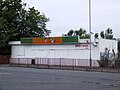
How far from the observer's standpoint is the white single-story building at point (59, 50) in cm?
5025

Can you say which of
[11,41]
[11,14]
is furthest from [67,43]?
[11,14]

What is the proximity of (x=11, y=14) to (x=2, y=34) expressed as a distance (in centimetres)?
567

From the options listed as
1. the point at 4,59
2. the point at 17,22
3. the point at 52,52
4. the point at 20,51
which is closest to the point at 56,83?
the point at 52,52

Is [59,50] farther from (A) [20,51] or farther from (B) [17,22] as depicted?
(B) [17,22]

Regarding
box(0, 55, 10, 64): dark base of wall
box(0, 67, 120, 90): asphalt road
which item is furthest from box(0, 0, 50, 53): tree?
box(0, 67, 120, 90): asphalt road

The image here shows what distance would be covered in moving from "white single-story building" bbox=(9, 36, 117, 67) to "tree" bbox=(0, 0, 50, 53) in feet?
9.80

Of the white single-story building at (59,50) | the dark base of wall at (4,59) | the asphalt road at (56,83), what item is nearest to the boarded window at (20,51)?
the white single-story building at (59,50)

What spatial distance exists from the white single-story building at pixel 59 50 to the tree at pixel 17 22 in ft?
9.80

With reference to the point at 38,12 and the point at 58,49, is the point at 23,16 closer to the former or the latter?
the point at 38,12

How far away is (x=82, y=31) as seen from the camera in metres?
124

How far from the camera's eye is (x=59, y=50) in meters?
53.7

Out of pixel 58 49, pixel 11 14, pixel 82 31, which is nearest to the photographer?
pixel 58 49

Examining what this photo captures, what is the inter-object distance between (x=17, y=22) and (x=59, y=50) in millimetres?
16819

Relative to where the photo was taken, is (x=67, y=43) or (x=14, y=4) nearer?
(x=67, y=43)
